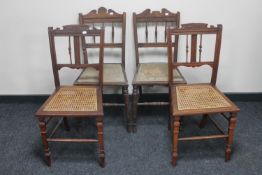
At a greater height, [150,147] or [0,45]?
[0,45]

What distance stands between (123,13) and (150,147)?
108 cm

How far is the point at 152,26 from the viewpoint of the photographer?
250 cm

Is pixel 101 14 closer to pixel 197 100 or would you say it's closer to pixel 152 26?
pixel 152 26

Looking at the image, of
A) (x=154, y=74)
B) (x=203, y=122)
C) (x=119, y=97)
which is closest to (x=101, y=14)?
(x=154, y=74)

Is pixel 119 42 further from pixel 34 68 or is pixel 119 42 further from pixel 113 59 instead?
pixel 34 68

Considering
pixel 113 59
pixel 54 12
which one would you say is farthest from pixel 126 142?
pixel 54 12

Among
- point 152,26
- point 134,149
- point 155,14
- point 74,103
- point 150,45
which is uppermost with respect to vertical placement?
point 155,14

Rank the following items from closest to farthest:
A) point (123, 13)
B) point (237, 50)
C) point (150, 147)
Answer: point (150, 147) < point (123, 13) < point (237, 50)

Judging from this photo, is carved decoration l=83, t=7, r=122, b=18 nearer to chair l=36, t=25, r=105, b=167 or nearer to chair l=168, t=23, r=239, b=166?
chair l=36, t=25, r=105, b=167

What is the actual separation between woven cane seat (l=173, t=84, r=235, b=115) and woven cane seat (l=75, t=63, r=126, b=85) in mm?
442

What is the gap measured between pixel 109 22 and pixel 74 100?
807 millimetres

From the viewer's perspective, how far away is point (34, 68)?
8.84ft

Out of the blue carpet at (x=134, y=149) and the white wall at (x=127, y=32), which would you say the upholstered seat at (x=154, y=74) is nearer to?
the white wall at (x=127, y=32)

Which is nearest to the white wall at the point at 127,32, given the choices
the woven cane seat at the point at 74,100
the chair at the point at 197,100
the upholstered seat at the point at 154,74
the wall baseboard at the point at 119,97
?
the wall baseboard at the point at 119,97
